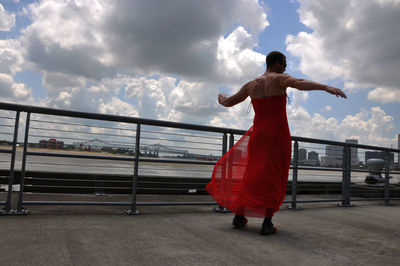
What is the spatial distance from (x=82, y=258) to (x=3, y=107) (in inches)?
91.0

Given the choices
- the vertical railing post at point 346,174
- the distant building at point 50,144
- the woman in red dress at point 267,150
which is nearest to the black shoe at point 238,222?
the woman in red dress at point 267,150

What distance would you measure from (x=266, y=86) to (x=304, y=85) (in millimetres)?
479

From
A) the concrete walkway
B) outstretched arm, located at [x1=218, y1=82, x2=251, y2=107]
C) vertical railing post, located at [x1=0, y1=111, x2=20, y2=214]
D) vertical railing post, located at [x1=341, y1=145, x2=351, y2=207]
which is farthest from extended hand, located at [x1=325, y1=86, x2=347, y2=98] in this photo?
vertical railing post, located at [x1=341, y1=145, x2=351, y2=207]

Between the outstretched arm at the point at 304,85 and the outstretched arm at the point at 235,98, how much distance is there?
519mm

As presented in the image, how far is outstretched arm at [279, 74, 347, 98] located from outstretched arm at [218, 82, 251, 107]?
1.70 ft

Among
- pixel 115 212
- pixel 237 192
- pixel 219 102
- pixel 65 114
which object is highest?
pixel 219 102

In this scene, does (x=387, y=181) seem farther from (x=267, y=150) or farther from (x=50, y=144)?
(x=50, y=144)

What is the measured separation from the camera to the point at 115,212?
4.10m

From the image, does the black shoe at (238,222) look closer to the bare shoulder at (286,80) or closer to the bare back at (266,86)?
the bare back at (266,86)

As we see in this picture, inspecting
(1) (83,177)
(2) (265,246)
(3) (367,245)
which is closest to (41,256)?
(2) (265,246)

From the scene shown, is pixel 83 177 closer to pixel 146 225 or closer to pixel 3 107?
pixel 3 107

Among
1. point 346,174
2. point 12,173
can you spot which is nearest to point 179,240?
point 12,173

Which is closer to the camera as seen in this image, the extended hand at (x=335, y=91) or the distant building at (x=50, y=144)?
the extended hand at (x=335, y=91)

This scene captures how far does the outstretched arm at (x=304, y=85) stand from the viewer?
271 cm
